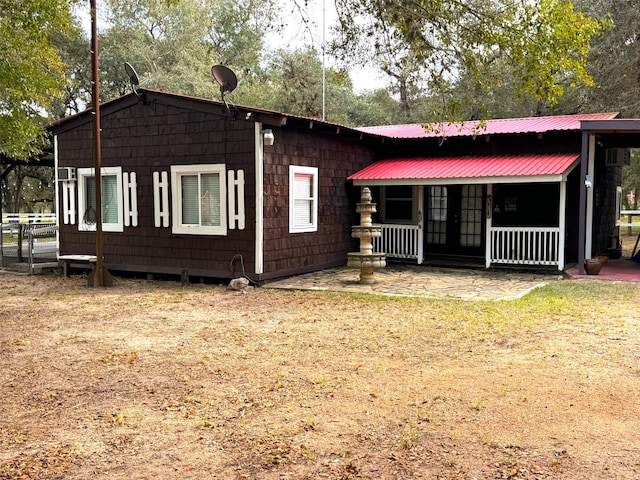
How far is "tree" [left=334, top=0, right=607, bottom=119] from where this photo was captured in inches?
243

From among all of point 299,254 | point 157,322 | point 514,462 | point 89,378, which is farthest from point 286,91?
point 514,462

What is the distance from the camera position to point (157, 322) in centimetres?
762

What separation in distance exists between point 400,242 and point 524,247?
2.79 m

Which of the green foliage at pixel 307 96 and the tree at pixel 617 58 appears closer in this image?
the tree at pixel 617 58

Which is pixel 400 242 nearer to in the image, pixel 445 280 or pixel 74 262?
pixel 445 280

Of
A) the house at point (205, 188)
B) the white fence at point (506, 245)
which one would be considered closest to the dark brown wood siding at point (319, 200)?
the house at point (205, 188)

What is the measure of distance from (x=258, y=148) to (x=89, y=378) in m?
5.92

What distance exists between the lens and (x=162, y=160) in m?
11.4

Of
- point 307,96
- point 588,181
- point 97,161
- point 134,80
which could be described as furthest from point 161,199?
point 307,96

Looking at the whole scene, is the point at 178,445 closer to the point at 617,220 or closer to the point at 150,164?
the point at 150,164

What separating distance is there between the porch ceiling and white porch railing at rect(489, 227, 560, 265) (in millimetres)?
1187

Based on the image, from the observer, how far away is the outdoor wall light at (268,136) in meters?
10.2

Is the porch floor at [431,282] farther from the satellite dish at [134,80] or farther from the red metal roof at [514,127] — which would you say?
the satellite dish at [134,80]

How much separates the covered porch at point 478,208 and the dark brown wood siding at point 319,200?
520 mm
